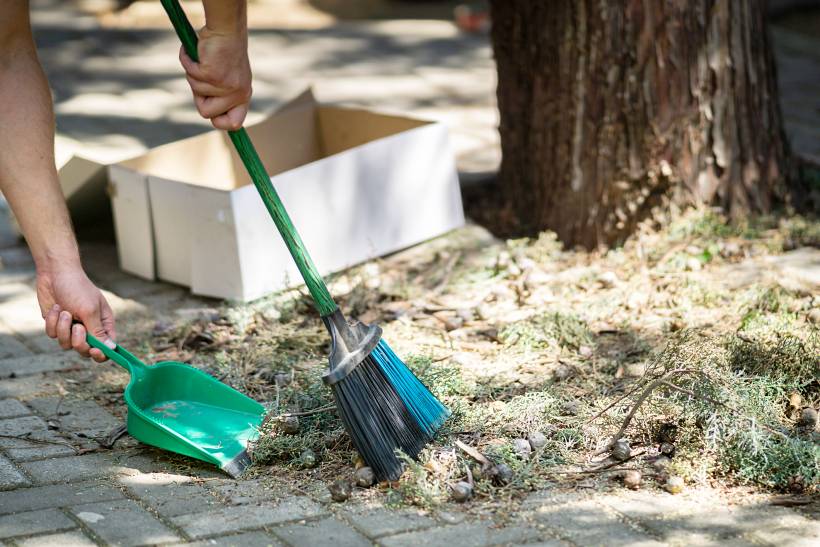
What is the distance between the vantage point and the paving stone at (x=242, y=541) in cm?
206

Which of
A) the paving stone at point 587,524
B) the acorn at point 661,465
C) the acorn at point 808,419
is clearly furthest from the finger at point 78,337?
the acorn at point 808,419

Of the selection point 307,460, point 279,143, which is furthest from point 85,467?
point 279,143

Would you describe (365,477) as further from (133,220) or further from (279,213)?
(133,220)

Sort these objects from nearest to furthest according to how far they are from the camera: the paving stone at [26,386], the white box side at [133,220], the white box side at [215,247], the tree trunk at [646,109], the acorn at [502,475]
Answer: the acorn at [502,475], the paving stone at [26,386], the white box side at [215,247], the tree trunk at [646,109], the white box side at [133,220]

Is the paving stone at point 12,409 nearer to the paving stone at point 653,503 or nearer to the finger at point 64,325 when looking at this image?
the finger at point 64,325

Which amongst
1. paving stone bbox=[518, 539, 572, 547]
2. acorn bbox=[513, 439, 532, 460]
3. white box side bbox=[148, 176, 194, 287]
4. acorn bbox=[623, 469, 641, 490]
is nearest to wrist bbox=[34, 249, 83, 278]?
white box side bbox=[148, 176, 194, 287]

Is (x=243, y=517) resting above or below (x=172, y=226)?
below

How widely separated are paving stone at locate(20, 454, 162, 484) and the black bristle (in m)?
0.49

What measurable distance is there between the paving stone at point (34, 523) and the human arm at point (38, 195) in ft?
1.39

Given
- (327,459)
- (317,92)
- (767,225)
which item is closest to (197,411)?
(327,459)

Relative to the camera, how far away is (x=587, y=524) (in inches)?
83.2

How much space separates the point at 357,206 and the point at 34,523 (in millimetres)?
1716

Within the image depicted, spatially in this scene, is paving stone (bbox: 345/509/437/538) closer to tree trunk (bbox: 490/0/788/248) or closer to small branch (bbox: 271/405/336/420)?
small branch (bbox: 271/405/336/420)

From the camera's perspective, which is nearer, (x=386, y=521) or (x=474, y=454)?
(x=386, y=521)
